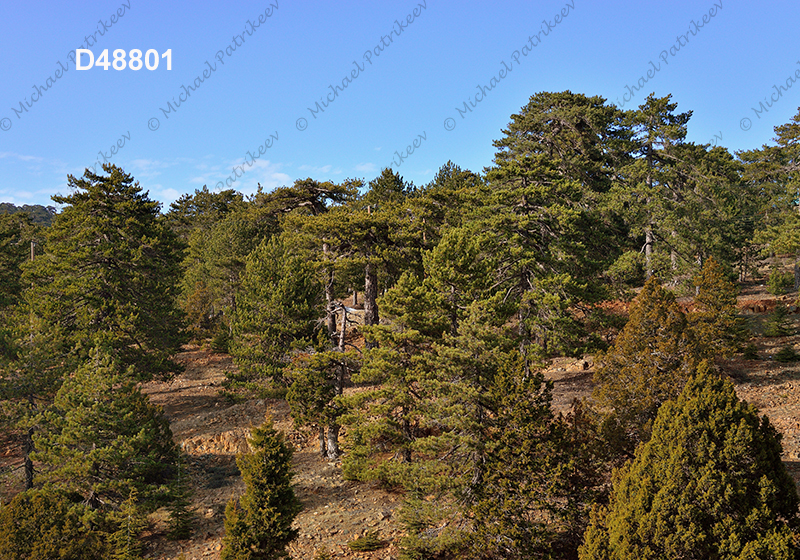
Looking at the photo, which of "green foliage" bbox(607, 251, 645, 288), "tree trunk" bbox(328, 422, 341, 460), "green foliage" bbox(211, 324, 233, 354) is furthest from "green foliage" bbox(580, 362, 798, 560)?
"green foliage" bbox(211, 324, 233, 354)

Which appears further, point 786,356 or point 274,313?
point 786,356

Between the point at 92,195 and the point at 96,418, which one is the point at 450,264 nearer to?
the point at 96,418

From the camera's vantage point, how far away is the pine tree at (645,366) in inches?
638

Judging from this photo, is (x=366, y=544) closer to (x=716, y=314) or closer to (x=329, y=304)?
(x=329, y=304)

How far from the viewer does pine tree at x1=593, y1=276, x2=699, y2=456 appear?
16203 millimetres

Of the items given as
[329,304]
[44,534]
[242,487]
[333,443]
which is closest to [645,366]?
[329,304]

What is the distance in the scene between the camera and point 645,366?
56.5ft

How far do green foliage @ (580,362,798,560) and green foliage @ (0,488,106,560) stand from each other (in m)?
17.6

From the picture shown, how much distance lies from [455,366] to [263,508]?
7798 millimetres

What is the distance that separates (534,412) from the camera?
1486cm

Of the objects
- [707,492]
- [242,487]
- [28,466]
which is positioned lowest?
[242,487]

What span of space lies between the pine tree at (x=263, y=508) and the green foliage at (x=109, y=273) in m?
18.0

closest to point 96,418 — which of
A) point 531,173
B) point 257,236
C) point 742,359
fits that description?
point 531,173

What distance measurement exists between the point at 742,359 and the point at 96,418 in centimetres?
3549
